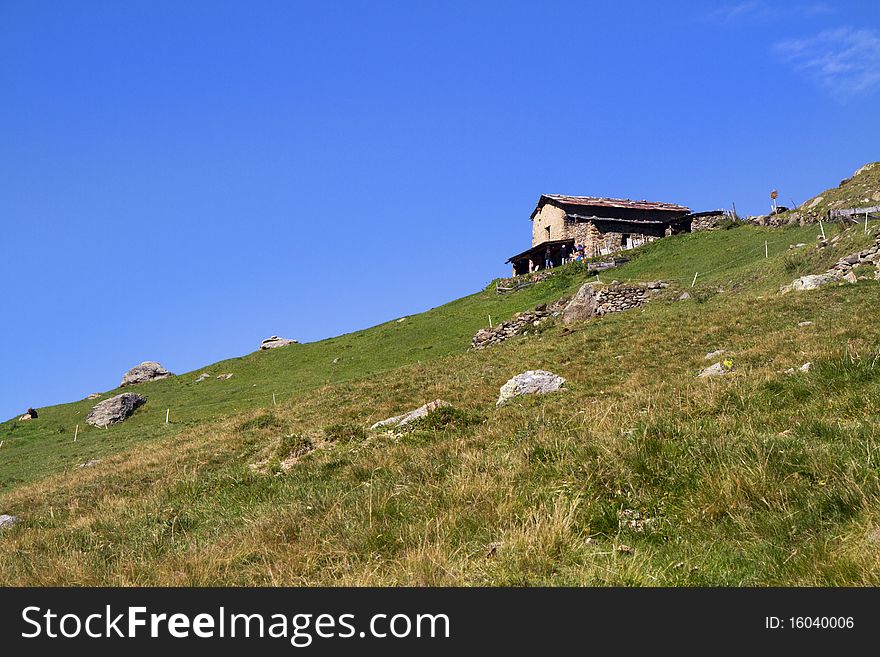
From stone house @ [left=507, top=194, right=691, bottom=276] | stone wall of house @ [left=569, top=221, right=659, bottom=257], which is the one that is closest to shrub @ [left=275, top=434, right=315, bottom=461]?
stone house @ [left=507, top=194, right=691, bottom=276]

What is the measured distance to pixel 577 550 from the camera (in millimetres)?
5203

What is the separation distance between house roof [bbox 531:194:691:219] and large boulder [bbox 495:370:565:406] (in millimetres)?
55273

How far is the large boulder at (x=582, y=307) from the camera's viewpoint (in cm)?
3700

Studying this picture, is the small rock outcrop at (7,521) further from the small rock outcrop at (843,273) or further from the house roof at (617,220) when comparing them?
the house roof at (617,220)

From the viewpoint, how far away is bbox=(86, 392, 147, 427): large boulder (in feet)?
151

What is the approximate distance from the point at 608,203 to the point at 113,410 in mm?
53306

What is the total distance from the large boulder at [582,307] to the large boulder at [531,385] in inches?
814

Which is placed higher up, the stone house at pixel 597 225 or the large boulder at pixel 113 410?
the stone house at pixel 597 225

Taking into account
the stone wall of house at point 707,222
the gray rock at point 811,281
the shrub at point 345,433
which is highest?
the stone wall of house at point 707,222

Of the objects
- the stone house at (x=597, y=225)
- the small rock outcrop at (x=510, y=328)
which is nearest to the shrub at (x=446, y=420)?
the small rock outcrop at (x=510, y=328)

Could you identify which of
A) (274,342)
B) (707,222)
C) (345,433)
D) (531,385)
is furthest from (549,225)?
(345,433)

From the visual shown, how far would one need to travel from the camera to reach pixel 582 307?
37.3m
